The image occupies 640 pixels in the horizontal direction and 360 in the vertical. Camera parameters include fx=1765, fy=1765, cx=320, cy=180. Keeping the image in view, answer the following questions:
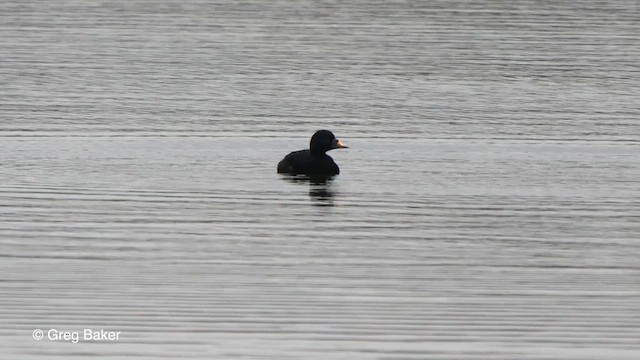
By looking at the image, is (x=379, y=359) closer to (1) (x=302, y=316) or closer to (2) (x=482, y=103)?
(1) (x=302, y=316)

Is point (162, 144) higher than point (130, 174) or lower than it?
higher

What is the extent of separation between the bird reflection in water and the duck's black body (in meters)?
0.09

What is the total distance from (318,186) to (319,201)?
4.50 ft

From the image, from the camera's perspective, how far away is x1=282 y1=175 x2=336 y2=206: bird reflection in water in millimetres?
22984

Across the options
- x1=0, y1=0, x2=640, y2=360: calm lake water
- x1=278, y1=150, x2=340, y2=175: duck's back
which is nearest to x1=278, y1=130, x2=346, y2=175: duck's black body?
x1=278, y1=150, x2=340, y2=175: duck's back

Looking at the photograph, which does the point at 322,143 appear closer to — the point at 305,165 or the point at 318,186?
the point at 305,165

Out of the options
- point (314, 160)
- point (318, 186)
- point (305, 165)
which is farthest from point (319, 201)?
point (314, 160)

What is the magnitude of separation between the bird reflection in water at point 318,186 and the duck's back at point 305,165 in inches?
3.7

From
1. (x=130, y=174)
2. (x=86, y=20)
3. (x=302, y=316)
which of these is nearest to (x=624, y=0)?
(x=86, y=20)

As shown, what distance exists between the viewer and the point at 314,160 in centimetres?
2481

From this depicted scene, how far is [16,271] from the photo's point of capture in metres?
17.8

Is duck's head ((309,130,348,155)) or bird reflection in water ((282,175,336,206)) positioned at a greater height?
duck's head ((309,130,348,155))

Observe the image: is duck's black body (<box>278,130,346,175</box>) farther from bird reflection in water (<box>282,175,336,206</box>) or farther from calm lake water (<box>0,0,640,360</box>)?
calm lake water (<box>0,0,640,360</box>)

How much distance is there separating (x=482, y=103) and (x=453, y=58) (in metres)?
8.87
